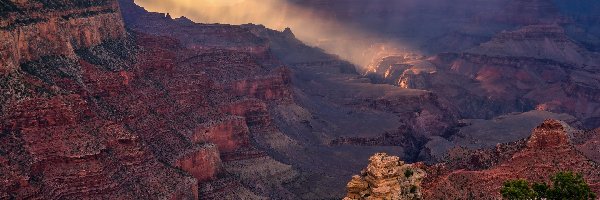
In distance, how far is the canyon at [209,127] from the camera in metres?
43.4

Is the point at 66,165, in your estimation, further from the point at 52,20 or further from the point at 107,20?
the point at 107,20

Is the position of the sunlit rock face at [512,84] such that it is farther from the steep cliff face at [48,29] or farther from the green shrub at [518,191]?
the green shrub at [518,191]

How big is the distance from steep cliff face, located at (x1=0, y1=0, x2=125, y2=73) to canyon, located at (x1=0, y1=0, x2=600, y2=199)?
0.16m

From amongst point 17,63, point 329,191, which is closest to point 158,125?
point 17,63

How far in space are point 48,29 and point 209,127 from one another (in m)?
23.3

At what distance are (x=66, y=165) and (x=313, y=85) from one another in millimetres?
107140

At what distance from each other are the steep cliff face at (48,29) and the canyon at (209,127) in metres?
0.16

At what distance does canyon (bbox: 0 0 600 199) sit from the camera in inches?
1707

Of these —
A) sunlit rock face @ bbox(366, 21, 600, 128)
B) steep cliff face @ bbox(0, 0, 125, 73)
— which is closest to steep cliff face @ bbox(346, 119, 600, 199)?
steep cliff face @ bbox(0, 0, 125, 73)

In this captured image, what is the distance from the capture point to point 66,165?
52594mm

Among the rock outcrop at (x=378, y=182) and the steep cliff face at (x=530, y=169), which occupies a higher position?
the rock outcrop at (x=378, y=182)

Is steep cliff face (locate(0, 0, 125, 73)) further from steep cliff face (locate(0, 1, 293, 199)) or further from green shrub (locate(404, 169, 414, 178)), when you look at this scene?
green shrub (locate(404, 169, 414, 178))

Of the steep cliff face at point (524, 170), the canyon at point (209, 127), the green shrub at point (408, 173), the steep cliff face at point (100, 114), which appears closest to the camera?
the green shrub at point (408, 173)

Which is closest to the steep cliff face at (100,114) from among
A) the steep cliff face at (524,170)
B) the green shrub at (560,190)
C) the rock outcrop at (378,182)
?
the steep cliff face at (524,170)
